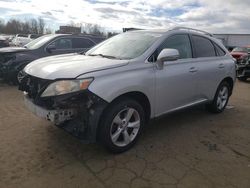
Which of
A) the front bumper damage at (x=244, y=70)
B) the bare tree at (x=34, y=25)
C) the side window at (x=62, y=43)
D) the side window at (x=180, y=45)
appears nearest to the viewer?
the side window at (x=180, y=45)

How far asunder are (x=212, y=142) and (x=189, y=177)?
4.11 ft

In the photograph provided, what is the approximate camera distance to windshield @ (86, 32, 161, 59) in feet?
13.4

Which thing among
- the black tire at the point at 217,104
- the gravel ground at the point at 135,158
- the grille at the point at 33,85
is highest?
the grille at the point at 33,85

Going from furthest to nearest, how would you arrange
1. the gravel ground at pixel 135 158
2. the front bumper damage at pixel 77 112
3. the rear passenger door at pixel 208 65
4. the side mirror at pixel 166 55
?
the rear passenger door at pixel 208 65 → the side mirror at pixel 166 55 → the front bumper damage at pixel 77 112 → the gravel ground at pixel 135 158

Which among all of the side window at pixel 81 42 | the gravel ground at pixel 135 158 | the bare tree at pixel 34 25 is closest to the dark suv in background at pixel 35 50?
the side window at pixel 81 42

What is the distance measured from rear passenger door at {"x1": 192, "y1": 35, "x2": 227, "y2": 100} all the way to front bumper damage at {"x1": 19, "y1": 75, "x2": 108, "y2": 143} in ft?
7.77

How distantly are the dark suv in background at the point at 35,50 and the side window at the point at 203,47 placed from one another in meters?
3.18

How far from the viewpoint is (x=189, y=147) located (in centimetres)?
401

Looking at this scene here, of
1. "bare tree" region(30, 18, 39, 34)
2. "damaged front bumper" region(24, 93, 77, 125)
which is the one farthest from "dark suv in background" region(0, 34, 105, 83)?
"bare tree" region(30, 18, 39, 34)

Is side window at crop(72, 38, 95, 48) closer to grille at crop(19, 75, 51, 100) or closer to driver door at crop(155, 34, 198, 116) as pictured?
driver door at crop(155, 34, 198, 116)

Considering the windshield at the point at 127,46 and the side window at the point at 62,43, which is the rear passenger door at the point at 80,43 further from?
the windshield at the point at 127,46

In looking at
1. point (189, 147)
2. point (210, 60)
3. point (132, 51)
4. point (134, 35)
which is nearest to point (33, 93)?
point (132, 51)

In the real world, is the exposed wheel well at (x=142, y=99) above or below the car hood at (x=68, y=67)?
below

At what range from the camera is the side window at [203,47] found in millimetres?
4983
